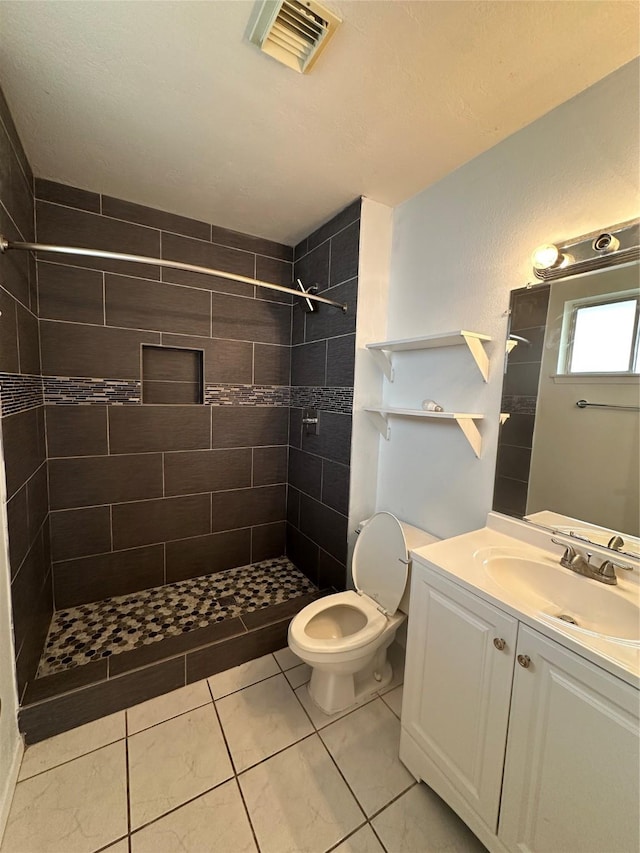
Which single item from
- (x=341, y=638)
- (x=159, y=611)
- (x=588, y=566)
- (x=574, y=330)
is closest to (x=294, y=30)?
(x=574, y=330)

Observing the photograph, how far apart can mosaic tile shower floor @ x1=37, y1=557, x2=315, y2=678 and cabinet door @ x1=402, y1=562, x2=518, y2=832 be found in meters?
1.13

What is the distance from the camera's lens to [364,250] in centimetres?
188

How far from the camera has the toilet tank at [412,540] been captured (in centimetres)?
157

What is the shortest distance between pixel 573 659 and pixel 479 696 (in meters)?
0.36

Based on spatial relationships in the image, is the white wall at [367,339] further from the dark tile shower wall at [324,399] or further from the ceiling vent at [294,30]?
the ceiling vent at [294,30]

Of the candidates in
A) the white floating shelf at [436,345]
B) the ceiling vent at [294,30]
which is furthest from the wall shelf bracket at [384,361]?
the ceiling vent at [294,30]

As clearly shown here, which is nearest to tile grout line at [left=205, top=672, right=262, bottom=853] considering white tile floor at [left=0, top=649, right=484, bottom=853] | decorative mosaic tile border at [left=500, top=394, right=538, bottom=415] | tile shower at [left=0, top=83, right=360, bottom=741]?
white tile floor at [left=0, top=649, right=484, bottom=853]

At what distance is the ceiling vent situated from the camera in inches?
35.5

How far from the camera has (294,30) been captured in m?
0.99

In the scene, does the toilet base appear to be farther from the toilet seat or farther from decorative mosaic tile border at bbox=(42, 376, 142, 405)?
decorative mosaic tile border at bbox=(42, 376, 142, 405)

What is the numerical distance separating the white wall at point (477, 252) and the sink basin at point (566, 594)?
304 mm

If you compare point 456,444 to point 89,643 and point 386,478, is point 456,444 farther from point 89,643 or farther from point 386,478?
point 89,643

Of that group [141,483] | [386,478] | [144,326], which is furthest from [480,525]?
[144,326]

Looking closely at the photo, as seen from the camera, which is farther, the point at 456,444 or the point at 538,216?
the point at 456,444
